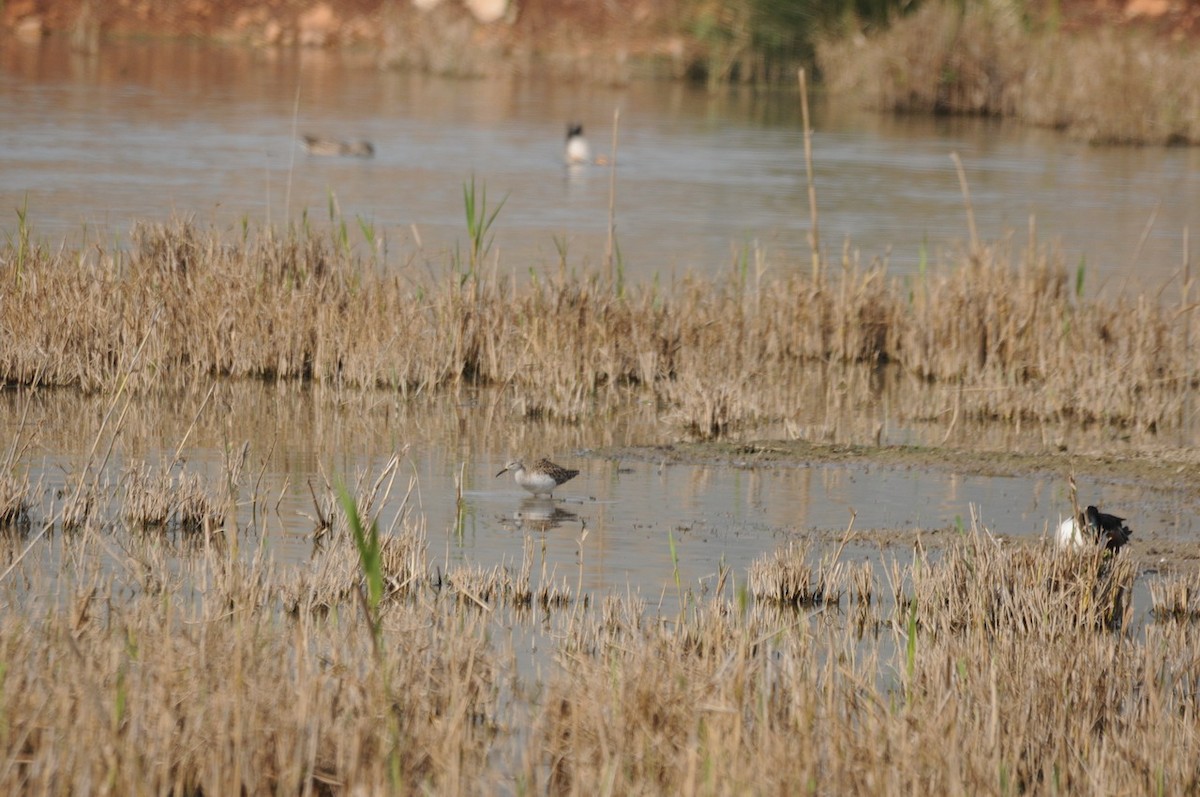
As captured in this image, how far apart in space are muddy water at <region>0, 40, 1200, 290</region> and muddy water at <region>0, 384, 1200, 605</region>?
1927 millimetres

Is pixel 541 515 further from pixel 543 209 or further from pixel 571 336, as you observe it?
pixel 543 209

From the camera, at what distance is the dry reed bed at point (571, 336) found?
32.0 ft

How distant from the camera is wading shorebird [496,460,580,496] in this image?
7773 mm

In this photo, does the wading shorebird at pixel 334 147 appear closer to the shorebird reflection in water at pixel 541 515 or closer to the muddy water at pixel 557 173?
the muddy water at pixel 557 173

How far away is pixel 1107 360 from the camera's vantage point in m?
10.8

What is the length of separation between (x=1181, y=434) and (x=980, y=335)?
5.20 feet

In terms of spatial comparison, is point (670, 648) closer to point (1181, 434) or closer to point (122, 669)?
point (122, 669)

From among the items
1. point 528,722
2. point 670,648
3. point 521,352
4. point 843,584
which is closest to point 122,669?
point 528,722

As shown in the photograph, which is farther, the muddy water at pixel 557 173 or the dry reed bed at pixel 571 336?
the muddy water at pixel 557 173

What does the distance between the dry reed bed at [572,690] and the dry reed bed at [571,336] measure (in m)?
3.28

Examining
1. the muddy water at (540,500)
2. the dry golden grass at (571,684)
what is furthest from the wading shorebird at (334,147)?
the dry golden grass at (571,684)

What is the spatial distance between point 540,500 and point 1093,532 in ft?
8.07

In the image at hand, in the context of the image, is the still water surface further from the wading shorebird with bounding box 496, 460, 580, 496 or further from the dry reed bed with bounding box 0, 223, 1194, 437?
the dry reed bed with bounding box 0, 223, 1194, 437

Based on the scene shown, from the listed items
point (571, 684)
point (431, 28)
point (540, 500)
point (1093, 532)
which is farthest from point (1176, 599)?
point (431, 28)
